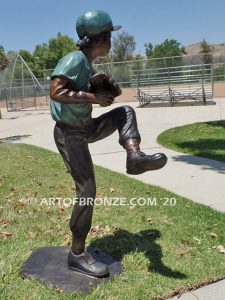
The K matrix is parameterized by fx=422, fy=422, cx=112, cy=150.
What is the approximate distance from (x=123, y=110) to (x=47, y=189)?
3.38 meters

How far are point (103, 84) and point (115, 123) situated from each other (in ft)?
1.24

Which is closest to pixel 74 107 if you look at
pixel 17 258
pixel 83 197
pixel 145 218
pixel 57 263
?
pixel 83 197

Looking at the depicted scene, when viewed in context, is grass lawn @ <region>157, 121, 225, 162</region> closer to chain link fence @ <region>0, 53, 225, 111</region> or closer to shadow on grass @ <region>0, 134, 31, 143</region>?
shadow on grass @ <region>0, 134, 31, 143</region>

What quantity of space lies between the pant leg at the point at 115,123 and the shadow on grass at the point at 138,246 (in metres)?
1.25

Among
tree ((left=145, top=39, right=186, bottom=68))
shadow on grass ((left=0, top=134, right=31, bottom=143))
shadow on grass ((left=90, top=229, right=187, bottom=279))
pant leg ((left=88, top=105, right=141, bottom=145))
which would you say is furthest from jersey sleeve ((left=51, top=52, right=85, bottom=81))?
tree ((left=145, top=39, right=186, bottom=68))

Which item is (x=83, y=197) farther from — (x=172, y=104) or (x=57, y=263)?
(x=172, y=104)

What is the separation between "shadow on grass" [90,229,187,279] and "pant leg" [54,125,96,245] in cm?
80

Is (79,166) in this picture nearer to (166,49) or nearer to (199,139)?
(199,139)

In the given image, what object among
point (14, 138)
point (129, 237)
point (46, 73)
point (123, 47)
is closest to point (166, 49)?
point (123, 47)

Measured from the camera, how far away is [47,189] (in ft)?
20.3

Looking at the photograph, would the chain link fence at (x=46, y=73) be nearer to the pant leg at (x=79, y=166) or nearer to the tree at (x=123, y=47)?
the pant leg at (x=79, y=166)

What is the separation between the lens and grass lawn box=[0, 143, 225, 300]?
3279 mm

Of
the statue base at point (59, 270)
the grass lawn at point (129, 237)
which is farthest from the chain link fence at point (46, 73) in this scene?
the statue base at point (59, 270)

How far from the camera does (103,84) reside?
2842 millimetres
